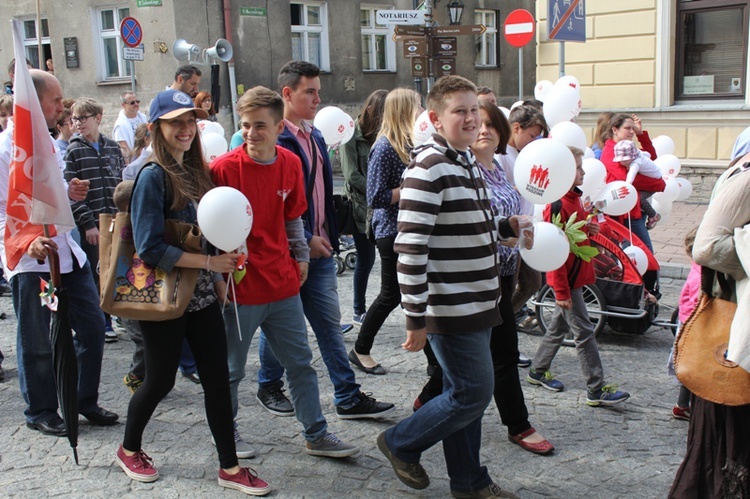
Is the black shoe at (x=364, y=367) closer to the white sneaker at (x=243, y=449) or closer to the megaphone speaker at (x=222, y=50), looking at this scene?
the white sneaker at (x=243, y=449)

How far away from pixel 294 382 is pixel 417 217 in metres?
1.27

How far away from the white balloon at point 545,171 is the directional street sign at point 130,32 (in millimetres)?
11232

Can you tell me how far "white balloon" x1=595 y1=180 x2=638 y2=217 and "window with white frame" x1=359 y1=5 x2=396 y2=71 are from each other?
696 inches

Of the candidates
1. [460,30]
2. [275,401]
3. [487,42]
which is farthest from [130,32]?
[487,42]

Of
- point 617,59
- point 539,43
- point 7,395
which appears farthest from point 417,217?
point 539,43

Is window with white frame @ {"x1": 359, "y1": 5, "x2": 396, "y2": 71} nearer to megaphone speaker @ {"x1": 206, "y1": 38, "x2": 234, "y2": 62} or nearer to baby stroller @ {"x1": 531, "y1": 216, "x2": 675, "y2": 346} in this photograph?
megaphone speaker @ {"x1": 206, "y1": 38, "x2": 234, "y2": 62}

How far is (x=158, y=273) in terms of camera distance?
3.45 meters

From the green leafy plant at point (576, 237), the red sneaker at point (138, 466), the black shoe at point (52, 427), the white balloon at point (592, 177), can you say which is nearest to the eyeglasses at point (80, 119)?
the black shoe at point (52, 427)

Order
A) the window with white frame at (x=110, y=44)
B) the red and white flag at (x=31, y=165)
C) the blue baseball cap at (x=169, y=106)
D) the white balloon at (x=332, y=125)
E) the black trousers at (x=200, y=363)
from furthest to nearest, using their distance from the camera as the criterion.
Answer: the window with white frame at (x=110, y=44)
the white balloon at (x=332, y=125)
the red and white flag at (x=31, y=165)
the black trousers at (x=200, y=363)
the blue baseball cap at (x=169, y=106)

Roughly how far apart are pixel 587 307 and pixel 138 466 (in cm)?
361

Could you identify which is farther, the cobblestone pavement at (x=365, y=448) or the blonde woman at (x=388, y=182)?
the blonde woman at (x=388, y=182)

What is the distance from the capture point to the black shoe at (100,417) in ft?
14.7

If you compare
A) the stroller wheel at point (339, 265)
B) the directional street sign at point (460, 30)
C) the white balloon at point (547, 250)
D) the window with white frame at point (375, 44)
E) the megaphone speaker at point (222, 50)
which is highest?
the window with white frame at point (375, 44)

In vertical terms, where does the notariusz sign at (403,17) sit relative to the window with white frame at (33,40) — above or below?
below
